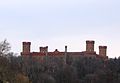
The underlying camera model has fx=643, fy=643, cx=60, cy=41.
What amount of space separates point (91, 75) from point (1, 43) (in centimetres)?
7947

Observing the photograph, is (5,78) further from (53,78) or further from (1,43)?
(53,78)

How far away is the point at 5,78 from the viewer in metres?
66.8

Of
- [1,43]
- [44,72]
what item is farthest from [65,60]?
[1,43]

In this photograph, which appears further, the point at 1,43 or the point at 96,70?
the point at 96,70

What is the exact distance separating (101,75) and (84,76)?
12.0 m

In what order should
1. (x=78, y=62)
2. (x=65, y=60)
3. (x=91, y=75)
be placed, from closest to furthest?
1. (x=91, y=75)
2. (x=78, y=62)
3. (x=65, y=60)

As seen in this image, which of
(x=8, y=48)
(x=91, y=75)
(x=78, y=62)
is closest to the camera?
(x=8, y=48)

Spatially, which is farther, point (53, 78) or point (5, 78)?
point (53, 78)

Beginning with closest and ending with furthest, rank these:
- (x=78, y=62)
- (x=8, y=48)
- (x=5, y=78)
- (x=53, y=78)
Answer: (x=5, y=78) < (x=8, y=48) < (x=53, y=78) < (x=78, y=62)

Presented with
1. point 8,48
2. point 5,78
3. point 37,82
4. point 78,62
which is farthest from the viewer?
point 78,62

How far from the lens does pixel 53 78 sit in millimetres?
141375

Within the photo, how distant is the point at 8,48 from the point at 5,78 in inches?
259

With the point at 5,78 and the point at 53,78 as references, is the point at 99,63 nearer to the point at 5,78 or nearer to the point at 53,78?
the point at 53,78

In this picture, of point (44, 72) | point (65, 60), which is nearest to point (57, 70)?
point (44, 72)
